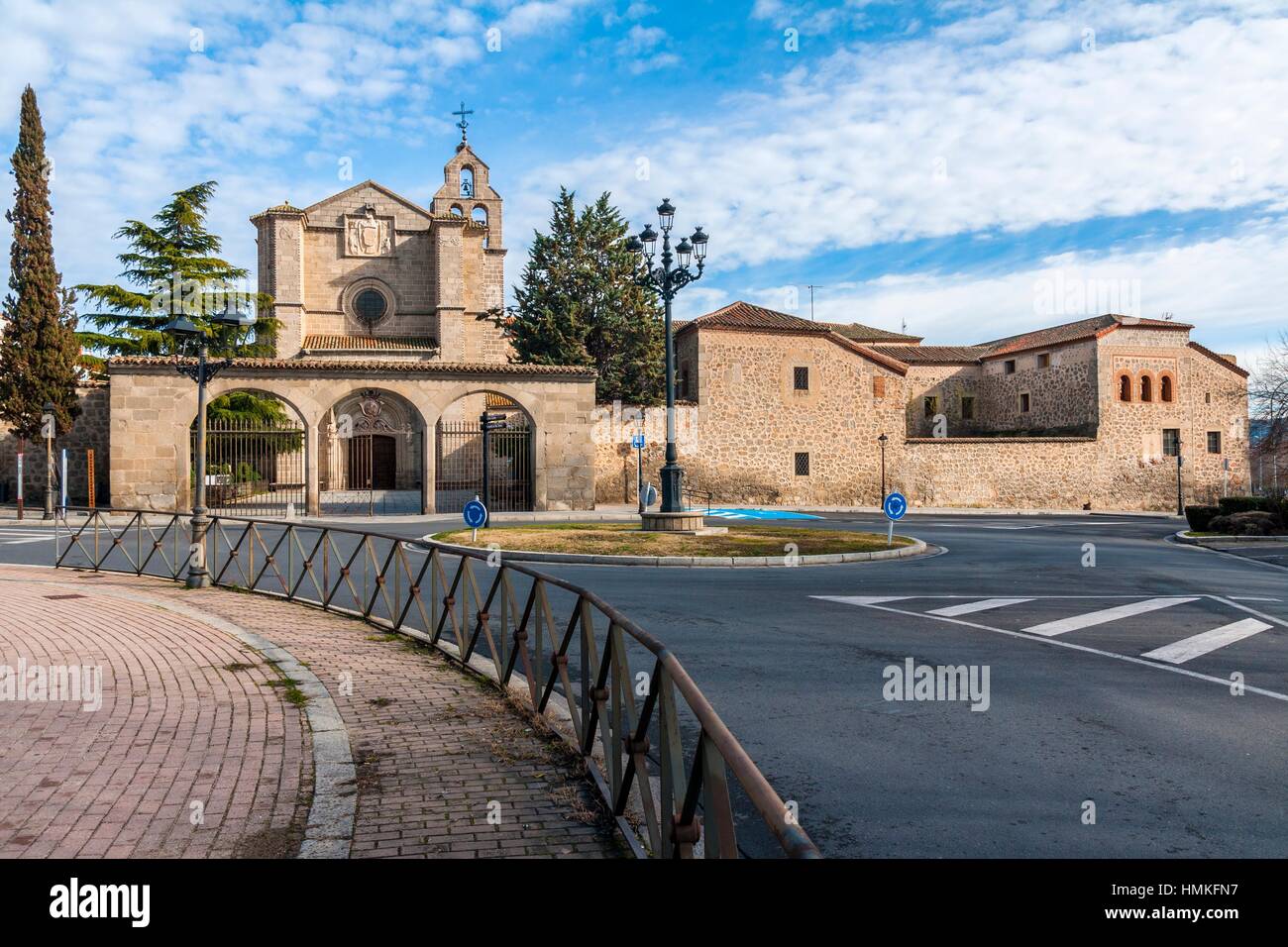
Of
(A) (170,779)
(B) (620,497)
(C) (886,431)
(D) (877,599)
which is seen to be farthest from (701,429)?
(A) (170,779)

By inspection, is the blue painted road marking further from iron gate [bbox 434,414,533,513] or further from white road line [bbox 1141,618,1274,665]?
white road line [bbox 1141,618,1274,665]

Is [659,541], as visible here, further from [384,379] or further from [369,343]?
[369,343]

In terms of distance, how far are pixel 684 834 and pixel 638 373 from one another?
3616 cm

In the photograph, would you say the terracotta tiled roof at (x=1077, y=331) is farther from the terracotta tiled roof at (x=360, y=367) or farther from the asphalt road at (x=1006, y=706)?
the asphalt road at (x=1006, y=706)

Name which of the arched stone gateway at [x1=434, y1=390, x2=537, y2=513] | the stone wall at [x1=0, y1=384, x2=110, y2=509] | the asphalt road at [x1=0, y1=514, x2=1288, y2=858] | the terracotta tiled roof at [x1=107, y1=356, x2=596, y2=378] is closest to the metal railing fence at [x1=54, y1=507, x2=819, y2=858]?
the asphalt road at [x1=0, y1=514, x2=1288, y2=858]

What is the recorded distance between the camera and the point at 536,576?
18.1 feet

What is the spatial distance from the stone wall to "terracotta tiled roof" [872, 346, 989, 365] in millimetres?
36472

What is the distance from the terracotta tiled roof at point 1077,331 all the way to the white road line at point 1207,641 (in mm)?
36074

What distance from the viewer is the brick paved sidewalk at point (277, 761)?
3443 mm

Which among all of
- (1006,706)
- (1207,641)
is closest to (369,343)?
(1207,641)

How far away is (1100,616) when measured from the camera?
9133 mm

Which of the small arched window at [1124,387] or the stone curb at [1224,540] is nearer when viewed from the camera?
the stone curb at [1224,540]

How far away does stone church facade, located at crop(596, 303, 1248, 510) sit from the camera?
35.7 m

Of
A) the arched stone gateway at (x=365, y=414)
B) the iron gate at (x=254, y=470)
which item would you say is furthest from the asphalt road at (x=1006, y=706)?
the iron gate at (x=254, y=470)
